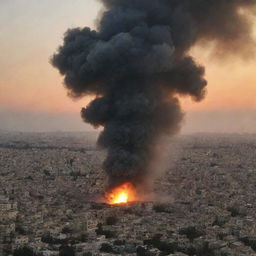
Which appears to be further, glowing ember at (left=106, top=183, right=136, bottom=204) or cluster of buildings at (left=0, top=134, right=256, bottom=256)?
glowing ember at (left=106, top=183, right=136, bottom=204)

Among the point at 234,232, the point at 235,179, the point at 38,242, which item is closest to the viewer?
the point at 38,242

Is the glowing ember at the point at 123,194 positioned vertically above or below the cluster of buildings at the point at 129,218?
above

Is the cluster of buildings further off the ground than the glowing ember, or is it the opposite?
the glowing ember

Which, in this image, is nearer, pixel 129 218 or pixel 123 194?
pixel 129 218

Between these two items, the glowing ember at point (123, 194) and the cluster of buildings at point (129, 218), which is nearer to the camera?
the cluster of buildings at point (129, 218)

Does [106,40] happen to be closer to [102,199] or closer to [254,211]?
[102,199]

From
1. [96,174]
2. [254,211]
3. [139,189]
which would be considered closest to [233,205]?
[254,211]

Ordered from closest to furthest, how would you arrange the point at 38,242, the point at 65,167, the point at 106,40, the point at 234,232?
the point at 38,242 → the point at 234,232 → the point at 106,40 → the point at 65,167

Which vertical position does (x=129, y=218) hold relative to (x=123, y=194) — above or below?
below
